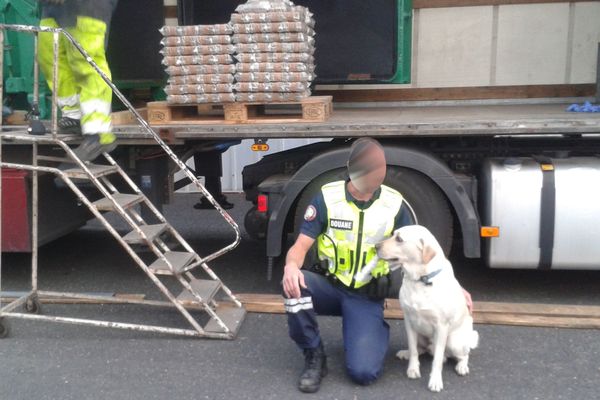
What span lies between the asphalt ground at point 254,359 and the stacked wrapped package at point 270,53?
5.08 feet

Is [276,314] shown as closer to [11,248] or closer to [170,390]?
[170,390]

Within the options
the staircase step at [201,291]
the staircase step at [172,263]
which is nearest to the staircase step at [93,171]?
the staircase step at [172,263]

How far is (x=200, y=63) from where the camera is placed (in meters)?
A: 5.15

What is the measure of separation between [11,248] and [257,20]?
2.48 metres

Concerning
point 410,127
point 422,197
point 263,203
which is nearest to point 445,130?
point 410,127

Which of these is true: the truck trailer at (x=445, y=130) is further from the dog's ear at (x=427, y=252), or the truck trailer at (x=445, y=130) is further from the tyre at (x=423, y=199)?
the dog's ear at (x=427, y=252)

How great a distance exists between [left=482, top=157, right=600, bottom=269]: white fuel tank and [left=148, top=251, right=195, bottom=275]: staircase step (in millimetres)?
2098

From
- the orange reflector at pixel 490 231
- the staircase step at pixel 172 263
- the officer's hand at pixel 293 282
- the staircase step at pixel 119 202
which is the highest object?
the staircase step at pixel 119 202

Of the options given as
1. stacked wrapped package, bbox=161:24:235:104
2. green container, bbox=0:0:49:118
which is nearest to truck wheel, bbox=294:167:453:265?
stacked wrapped package, bbox=161:24:235:104

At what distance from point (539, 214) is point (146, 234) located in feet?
8.75

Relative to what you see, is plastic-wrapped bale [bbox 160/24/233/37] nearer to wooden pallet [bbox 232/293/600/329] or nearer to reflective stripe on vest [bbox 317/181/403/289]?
reflective stripe on vest [bbox 317/181/403/289]

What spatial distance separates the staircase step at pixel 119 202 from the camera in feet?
14.7

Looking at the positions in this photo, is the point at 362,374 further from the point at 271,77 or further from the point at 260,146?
the point at 271,77

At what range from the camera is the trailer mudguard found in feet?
16.0
